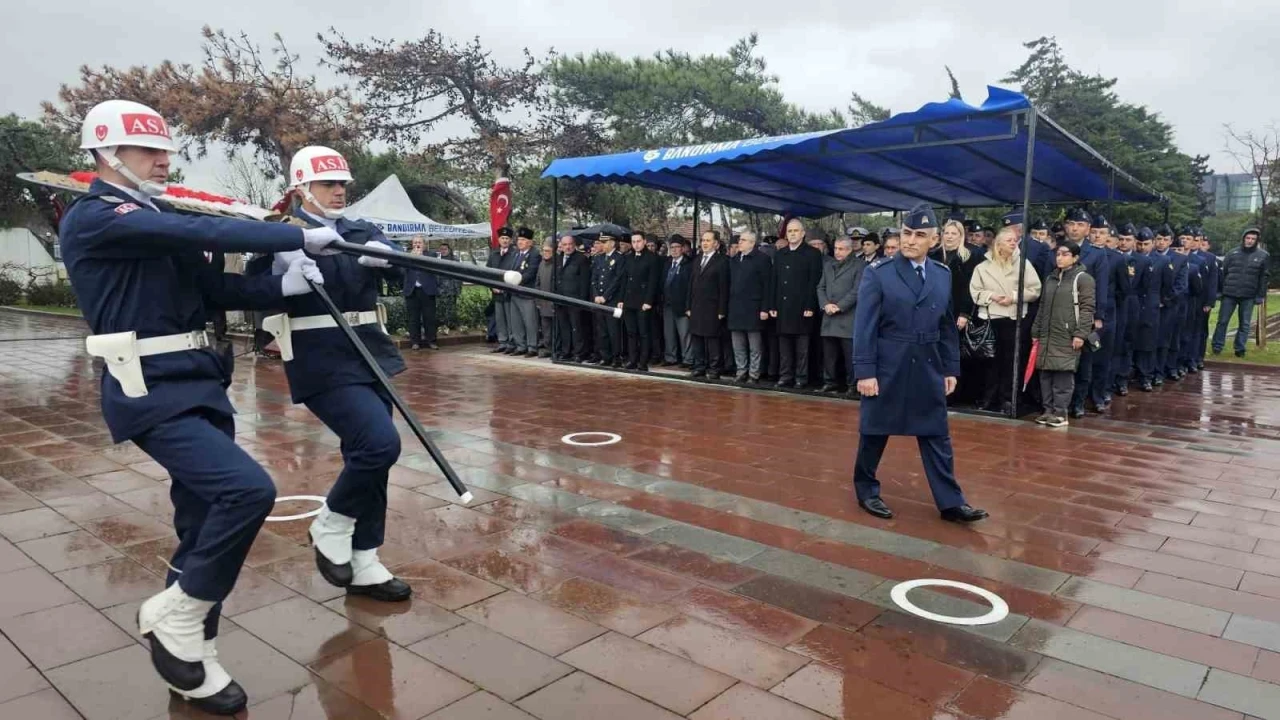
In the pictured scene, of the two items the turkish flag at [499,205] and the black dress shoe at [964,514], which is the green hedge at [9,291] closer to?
the turkish flag at [499,205]

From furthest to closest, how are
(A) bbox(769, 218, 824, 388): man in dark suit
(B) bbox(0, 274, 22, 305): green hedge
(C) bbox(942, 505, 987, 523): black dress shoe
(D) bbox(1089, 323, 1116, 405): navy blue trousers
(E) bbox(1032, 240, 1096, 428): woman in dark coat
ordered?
(B) bbox(0, 274, 22, 305): green hedge → (A) bbox(769, 218, 824, 388): man in dark suit → (D) bbox(1089, 323, 1116, 405): navy blue trousers → (E) bbox(1032, 240, 1096, 428): woman in dark coat → (C) bbox(942, 505, 987, 523): black dress shoe

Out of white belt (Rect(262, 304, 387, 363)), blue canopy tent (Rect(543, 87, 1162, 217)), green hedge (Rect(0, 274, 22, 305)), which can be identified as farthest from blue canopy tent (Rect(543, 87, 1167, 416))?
green hedge (Rect(0, 274, 22, 305))

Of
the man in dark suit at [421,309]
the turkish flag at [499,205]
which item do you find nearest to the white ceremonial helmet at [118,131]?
the man in dark suit at [421,309]

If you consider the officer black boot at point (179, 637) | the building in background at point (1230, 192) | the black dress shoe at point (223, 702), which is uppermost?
the building in background at point (1230, 192)

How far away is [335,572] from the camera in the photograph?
334 cm

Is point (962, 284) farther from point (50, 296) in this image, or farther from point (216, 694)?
point (50, 296)

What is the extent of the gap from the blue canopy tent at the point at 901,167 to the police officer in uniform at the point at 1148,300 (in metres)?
0.78

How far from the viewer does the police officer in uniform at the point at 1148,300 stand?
365 inches

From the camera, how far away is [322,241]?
8.81ft

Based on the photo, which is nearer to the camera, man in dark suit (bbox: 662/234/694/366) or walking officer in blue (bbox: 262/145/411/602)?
walking officer in blue (bbox: 262/145/411/602)

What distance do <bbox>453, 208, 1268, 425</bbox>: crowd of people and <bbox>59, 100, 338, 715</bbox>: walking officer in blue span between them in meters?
6.60

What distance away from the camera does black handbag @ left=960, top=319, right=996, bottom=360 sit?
301 inches

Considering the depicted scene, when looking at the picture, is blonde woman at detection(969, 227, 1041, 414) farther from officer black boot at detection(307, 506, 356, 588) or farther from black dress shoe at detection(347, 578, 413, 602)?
officer black boot at detection(307, 506, 356, 588)

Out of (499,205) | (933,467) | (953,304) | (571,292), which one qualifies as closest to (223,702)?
(933,467)
